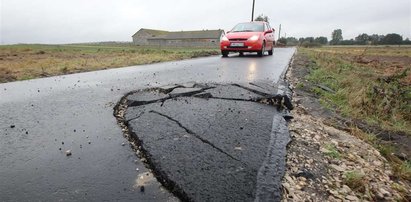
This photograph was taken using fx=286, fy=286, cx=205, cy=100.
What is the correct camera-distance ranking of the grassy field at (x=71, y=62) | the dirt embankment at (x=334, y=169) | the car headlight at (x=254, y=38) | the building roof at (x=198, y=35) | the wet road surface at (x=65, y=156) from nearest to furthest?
the wet road surface at (x=65, y=156), the dirt embankment at (x=334, y=169), the grassy field at (x=71, y=62), the car headlight at (x=254, y=38), the building roof at (x=198, y=35)

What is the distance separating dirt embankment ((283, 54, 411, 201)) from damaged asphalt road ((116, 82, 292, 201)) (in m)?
0.13

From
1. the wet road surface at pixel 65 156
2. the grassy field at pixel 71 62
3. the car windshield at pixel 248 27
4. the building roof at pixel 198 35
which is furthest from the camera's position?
the building roof at pixel 198 35

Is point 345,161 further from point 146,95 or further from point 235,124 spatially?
point 146,95

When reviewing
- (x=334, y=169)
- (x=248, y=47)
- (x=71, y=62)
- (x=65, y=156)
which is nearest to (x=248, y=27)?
(x=248, y=47)

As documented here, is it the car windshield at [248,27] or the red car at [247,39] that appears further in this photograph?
the car windshield at [248,27]

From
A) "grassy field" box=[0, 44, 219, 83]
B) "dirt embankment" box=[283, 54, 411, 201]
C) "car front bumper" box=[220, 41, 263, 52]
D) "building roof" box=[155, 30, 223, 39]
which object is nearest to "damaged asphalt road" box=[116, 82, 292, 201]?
"dirt embankment" box=[283, 54, 411, 201]

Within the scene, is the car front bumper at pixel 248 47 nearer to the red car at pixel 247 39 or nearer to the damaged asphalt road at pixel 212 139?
the red car at pixel 247 39

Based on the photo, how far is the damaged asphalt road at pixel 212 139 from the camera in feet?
6.51

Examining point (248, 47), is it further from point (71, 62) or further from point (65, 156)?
point (65, 156)

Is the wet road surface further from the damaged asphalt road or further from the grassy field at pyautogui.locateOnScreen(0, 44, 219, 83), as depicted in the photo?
the grassy field at pyautogui.locateOnScreen(0, 44, 219, 83)

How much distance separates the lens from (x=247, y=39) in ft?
38.5

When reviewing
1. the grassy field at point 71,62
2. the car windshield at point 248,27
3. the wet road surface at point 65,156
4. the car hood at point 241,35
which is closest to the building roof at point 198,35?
the grassy field at point 71,62

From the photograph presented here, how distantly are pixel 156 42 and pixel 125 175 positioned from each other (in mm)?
90079

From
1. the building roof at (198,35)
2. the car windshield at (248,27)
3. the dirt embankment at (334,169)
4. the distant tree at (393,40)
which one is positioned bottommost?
the dirt embankment at (334,169)
